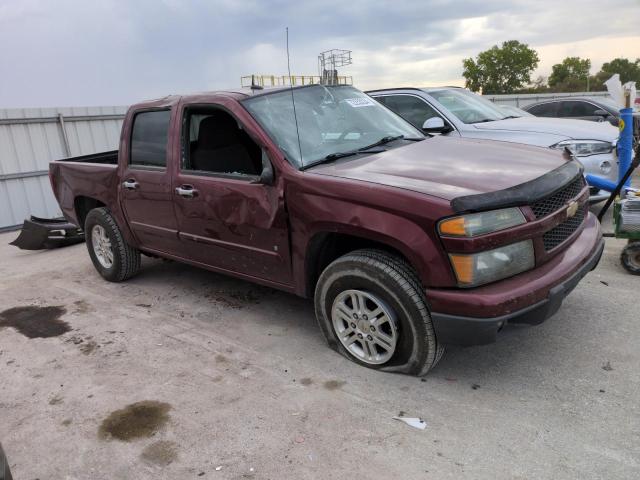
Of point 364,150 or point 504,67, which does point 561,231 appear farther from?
point 504,67

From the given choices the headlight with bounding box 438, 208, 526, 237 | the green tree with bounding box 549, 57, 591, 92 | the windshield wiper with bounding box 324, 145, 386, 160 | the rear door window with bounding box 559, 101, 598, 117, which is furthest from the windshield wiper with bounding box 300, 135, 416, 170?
the green tree with bounding box 549, 57, 591, 92

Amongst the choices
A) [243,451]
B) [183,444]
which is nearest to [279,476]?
[243,451]

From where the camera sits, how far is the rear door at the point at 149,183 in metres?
4.46

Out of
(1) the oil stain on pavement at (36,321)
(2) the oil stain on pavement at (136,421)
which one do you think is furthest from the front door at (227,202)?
(1) the oil stain on pavement at (36,321)

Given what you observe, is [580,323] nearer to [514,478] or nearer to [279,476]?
[514,478]

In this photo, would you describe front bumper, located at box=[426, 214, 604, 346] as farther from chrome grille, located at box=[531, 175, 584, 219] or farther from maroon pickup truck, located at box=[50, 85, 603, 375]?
chrome grille, located at box=[531, 175, 584, 219]

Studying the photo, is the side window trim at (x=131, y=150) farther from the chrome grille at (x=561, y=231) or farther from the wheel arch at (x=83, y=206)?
the chrome grille at (x=561, y=231)

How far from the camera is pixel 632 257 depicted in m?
4.55

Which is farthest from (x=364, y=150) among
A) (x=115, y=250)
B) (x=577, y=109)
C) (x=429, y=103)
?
(x=577, y=109)

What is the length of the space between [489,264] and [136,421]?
2203 mm

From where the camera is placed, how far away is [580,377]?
3.06m

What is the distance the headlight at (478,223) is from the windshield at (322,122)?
116cm

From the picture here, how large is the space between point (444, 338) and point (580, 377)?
922 mm

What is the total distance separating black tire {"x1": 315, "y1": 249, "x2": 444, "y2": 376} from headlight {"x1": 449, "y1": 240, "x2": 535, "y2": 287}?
0.30 meters
